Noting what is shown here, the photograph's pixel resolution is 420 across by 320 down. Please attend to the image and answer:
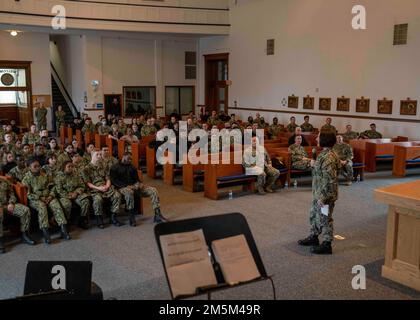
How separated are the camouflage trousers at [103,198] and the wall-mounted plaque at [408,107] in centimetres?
900

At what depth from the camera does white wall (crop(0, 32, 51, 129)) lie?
17.9 m

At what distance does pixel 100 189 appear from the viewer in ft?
24.1

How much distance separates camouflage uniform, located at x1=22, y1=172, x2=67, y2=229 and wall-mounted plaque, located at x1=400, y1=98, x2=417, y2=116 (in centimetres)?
997

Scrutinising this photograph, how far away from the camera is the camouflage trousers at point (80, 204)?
6.93 m

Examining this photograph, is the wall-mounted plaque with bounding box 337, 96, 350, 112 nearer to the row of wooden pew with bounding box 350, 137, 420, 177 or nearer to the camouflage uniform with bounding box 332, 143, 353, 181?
the row of wooden pew with bounding box 350, 137, 420, 177

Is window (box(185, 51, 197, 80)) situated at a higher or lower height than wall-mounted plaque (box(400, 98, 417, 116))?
higher

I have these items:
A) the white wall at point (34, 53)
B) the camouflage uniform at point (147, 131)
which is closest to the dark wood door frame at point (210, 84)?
the white wall at point (34, 53)

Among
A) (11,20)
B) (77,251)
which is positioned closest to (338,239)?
(77,251)

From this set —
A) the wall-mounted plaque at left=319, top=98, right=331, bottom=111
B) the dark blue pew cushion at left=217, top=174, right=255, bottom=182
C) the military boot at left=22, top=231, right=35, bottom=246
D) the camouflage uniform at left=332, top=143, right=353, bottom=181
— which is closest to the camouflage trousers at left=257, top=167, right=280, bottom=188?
the dark blue pew cushion at left=217, top=174, right=255, bottom=182

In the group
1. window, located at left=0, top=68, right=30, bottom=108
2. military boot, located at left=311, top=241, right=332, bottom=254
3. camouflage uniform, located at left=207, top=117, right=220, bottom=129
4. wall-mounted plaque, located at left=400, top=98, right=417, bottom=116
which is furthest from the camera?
window, located at left=0, top=68, right=30, bottom=108

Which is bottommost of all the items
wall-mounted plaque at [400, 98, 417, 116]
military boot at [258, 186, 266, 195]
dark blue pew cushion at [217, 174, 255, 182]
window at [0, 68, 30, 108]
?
military boot at [258, 186, 266, 195]

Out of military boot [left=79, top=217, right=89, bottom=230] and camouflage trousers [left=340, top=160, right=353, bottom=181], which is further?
camouflage trousers [left=340, top=160, right=353, bottom=181]

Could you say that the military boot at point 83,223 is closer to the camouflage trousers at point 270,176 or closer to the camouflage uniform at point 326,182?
the camouflage uniform at point 326,182
